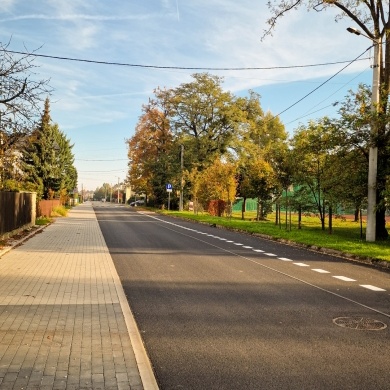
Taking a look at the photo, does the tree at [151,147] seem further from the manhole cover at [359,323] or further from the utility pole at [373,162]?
the manhole cover at [359,323]

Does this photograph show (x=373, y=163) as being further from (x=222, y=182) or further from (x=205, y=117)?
(x=205, y=117)

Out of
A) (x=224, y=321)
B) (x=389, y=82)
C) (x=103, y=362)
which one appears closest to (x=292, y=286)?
(x=224, y=321)

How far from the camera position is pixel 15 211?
59.9ft

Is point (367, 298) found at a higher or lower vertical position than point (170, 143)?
lower

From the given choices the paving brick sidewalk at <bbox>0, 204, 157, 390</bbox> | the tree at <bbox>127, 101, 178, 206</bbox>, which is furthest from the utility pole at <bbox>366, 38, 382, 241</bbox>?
the tree at <bbox>127, 101, 178, 206</bbox>

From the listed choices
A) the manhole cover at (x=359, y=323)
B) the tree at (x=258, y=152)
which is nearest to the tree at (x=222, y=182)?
the tree at (x=258, y=152)

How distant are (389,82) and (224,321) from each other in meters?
16.9

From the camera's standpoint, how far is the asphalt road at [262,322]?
14.1 ft

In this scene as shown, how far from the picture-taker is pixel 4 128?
34.6 ft

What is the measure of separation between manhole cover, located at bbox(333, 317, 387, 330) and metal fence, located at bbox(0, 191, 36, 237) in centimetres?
1256

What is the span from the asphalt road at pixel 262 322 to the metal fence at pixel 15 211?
6.02m

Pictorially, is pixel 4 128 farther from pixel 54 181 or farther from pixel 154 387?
pixel 54 181

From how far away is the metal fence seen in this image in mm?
15680

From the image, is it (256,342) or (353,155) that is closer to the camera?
(256,342)
